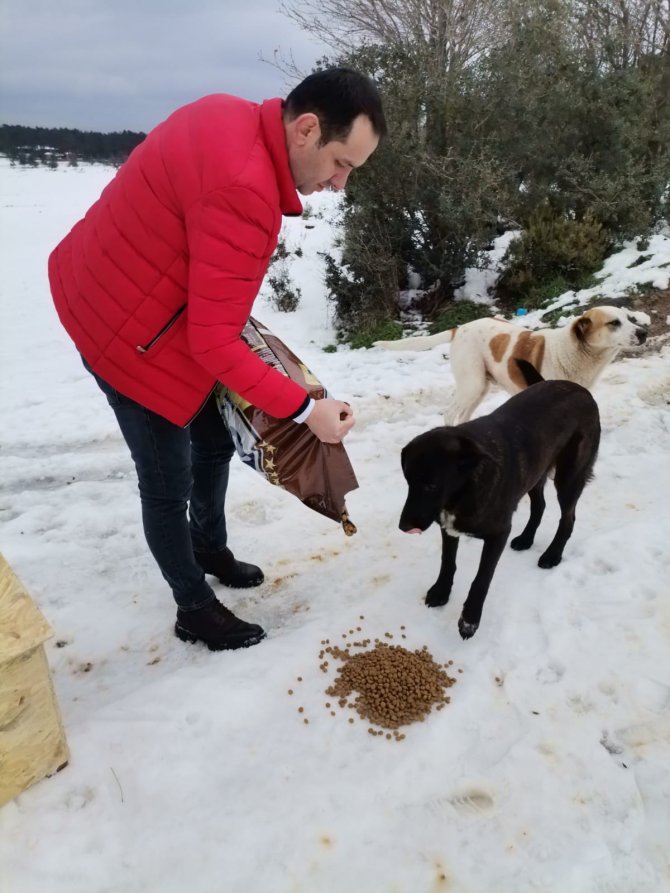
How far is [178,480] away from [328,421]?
0.73 meters

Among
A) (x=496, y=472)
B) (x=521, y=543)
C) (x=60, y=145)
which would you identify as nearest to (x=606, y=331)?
(x=521, y=543)

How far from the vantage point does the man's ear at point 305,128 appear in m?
1.74

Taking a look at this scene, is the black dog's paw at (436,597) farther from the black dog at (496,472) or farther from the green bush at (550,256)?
the green bush at (550,256)

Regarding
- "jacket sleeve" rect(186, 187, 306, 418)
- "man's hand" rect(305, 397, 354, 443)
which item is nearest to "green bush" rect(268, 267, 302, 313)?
"man's hand" rect(305, 397, 354, 443)

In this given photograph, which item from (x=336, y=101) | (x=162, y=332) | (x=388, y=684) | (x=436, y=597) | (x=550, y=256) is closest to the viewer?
(x=336, y=101)

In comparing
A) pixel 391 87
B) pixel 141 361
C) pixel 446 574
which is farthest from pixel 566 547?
pixel 391 87

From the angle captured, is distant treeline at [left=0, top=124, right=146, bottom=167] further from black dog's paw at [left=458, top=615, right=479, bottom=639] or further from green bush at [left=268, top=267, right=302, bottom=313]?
black dog's paw at [left=458, top=615, right=479, bottom=639]

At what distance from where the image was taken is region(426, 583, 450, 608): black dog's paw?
3.01 metres

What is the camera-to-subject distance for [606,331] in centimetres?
445

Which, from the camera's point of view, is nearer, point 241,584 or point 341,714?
point 341,714

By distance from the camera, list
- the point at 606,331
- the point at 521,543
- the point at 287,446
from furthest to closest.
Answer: the point at 606,331 < the point at 521,543 < the point at 287,446

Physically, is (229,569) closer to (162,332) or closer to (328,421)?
(328,421)

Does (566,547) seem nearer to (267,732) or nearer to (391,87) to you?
(267,732)

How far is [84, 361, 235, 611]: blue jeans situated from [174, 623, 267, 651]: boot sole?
0.19 metres
